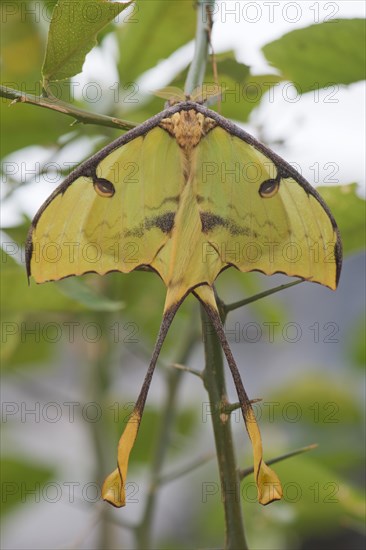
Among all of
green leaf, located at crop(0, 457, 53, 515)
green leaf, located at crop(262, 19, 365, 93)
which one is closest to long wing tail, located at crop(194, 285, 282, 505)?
green leaf, located at crop(262, 19, 365, 93)

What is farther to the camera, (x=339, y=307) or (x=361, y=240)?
(x=339, y=307)

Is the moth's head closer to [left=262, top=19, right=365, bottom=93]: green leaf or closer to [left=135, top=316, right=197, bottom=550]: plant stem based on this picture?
[left=262, top=19, right=365, bottom=93]: green leaf

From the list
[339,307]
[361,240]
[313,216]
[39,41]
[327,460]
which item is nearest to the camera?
[313,216]

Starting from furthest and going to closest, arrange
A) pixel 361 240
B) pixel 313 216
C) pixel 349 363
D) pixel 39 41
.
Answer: pixel 349 363
pixel 39 41
pixel 361 240
pixel 313 216

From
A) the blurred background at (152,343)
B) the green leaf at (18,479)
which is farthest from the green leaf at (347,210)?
the green leaf at (18,479)

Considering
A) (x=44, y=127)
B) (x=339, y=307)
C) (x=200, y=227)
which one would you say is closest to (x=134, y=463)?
(x=44, y=127)

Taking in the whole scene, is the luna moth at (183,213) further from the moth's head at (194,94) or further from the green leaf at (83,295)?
the green leaf at (83,295)

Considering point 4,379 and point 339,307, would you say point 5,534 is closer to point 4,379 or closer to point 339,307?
A: point 4,379

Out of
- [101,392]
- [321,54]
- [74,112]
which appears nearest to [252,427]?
[74,112]
